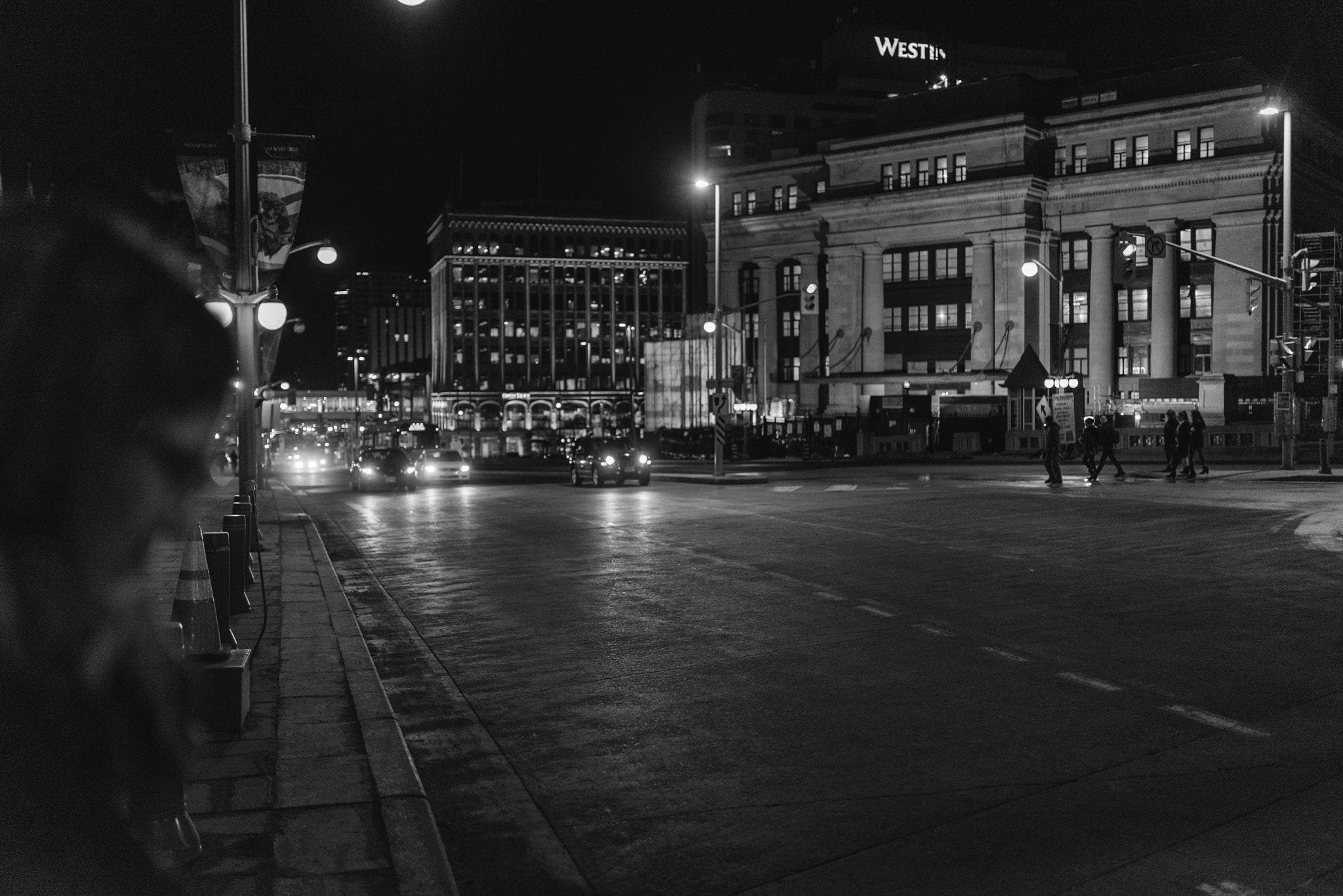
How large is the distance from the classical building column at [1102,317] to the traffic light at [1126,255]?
4005 centimetres

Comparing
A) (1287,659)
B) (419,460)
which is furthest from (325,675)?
(419,460)

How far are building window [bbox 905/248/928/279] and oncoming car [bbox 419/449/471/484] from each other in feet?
148

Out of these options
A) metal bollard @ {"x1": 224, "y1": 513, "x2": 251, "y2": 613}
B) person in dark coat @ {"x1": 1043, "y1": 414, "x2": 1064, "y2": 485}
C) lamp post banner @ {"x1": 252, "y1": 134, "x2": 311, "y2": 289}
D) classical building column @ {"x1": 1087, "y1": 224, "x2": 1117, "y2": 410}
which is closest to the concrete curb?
metal bollard @ {"x1": 224, "y1": 513, "x2": 251, "y2": 613}

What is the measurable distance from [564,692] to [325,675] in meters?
1.66

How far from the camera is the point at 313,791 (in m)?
5.64

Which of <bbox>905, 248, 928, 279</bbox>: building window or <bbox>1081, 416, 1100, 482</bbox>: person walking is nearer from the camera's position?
<bbox>1081, 416, 1100, 482</bbox>: person walking

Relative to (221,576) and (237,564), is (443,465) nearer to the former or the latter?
(237,564)

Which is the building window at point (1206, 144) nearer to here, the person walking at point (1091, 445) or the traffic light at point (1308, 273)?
the traffic light at point (1308, 273)

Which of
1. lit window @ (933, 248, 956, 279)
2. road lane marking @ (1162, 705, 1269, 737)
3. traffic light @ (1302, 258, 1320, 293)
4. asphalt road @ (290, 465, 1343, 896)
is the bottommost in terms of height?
asphalt road @ (290, 465, 1343, 896)

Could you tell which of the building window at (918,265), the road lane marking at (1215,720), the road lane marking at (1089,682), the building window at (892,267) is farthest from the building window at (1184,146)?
the road lane marking at (1215,720)

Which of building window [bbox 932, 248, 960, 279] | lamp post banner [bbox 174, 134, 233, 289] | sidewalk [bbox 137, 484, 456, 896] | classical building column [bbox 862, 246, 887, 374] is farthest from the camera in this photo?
classical building column [bbox 862, 246, 887, 374]

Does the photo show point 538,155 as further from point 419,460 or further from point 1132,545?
point 1132,545

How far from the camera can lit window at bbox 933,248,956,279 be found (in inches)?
3083

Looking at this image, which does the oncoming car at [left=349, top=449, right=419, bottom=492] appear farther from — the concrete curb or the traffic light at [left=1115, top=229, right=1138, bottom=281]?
the concrete curb
